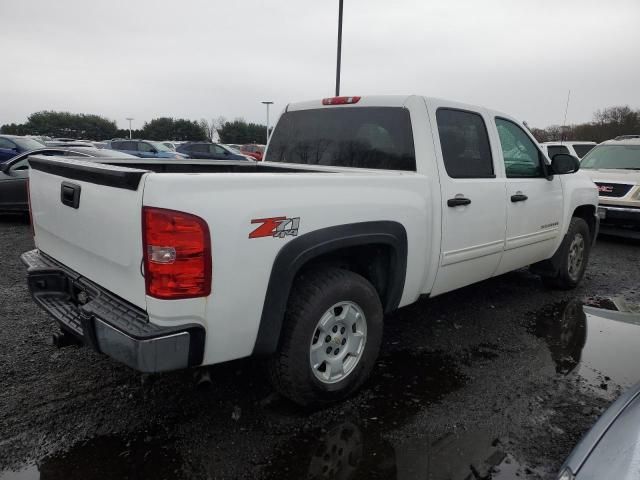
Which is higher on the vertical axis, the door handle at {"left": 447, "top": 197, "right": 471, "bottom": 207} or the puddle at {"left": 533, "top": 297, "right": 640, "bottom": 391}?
the door handle at {"left": 447, "top": 197, "right": 471, "bottom": 207}

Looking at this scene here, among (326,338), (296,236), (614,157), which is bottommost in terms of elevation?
Answer: (326,338)

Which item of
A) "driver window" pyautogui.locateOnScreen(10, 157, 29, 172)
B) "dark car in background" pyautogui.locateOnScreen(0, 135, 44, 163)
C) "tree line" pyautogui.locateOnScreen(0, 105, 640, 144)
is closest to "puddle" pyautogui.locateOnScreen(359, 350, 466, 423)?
"driver window" pyautogui.locateOnScreen(10, 157, 29, 172)

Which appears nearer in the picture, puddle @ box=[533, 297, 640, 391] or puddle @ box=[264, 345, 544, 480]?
puddle @ box=[264, 345, 544, 480]

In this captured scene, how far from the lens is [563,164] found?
14.5 ft

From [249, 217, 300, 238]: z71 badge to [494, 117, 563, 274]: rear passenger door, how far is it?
7.49ft

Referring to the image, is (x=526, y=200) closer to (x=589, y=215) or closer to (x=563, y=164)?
(x=563, y=164)

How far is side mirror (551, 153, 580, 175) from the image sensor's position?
4400 millimetres

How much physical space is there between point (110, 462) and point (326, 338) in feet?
4.18

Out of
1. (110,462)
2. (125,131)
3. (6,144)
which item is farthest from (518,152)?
(125,131)

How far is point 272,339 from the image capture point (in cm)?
242

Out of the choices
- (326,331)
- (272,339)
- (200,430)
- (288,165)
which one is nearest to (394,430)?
(326,331)

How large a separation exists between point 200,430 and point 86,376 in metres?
1.04

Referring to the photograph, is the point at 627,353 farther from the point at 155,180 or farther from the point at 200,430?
the point at 155,180

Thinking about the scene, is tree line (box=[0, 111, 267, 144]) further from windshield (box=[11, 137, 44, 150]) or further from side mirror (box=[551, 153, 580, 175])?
side mirror (box=[551, 153, 580, 175])
